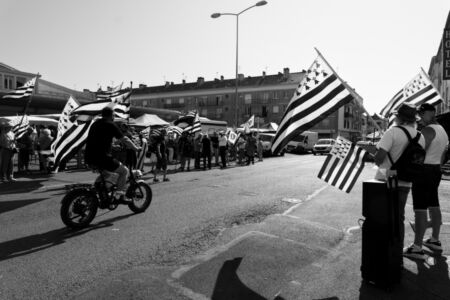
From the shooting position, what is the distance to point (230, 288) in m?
3.71

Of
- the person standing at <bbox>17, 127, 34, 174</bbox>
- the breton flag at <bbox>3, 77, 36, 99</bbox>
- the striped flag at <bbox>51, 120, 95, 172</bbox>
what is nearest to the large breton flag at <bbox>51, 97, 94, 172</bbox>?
the striped flag at <bbox>51, 120, 95, 172</bbox>

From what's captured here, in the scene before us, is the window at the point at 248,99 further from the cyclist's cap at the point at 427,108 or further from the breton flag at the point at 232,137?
the cyclist's cap at the point at 427,108

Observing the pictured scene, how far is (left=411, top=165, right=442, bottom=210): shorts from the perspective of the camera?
15.1ft

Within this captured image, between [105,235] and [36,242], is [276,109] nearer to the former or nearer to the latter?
[105,235]

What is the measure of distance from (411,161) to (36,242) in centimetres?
501

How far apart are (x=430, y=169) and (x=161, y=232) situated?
388 cm

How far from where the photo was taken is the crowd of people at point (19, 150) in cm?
1163

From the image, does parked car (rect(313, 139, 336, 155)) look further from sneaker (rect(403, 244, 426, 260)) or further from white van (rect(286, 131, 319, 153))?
sneaker (rect(403, 244, 426, 260))

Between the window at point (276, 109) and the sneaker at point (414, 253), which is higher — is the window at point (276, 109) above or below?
above

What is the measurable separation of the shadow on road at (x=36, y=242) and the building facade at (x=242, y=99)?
6572cm

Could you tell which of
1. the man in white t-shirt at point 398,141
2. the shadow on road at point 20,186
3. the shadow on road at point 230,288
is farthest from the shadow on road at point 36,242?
the shadow on road at point 20,186

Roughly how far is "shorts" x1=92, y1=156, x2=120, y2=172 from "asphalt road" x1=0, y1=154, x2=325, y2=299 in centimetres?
94

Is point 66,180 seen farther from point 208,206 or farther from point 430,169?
point 430,169

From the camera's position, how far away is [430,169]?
15.3 ft
